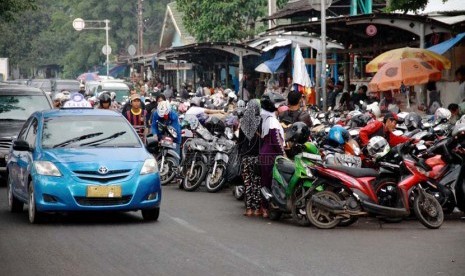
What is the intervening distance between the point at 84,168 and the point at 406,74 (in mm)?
10920

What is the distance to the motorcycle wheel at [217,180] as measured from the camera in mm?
19375

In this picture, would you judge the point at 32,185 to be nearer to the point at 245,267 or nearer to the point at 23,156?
the point at 23,156

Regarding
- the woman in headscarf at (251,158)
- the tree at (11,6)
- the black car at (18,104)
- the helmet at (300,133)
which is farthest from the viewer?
the tree at (11,6)

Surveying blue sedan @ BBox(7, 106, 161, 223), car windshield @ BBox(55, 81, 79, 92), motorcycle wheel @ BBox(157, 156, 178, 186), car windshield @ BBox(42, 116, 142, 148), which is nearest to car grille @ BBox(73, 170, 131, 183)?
blue sedan @ BBox(7, 106, 161, 223)

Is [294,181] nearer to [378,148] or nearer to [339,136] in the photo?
[378,148]

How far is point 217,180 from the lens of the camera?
764 inches

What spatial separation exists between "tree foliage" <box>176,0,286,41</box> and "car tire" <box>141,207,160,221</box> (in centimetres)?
3331

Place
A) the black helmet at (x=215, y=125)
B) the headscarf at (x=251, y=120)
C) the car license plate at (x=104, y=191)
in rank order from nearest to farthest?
the car license plate at (x=104, y=191), the headscarf at (x=251, y=120), the black helmet at (x=215, y=125)

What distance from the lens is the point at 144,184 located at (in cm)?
1435

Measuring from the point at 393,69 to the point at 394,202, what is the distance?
9453 millimetres

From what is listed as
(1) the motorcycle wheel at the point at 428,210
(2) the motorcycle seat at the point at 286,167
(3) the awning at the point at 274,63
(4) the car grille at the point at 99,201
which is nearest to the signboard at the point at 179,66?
(3) the awning at the point at 274,63

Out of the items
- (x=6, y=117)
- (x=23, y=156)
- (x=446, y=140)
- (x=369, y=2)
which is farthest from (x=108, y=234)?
(x=369, y=2)

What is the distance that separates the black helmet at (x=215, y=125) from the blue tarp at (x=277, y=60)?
15944 millimetres

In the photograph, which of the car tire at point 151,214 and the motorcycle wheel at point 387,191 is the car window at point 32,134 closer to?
the car tire at point 151,214
